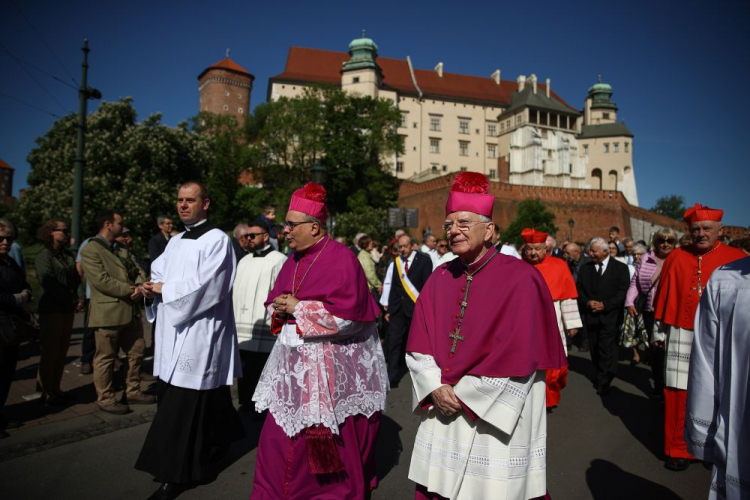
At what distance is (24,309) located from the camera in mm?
5391

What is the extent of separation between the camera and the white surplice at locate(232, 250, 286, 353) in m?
5.84

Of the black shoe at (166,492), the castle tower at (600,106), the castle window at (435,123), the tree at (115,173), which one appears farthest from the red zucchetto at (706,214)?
the castle tower at (600,106)

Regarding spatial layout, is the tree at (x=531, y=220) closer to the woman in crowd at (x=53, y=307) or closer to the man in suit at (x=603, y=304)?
the man in suit at (x=603, y=304)

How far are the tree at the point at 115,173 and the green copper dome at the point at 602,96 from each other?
66066 mm

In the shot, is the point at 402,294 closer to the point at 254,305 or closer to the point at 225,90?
the point at 254,305

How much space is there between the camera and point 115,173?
3069 cm

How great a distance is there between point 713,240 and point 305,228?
395 centimetres

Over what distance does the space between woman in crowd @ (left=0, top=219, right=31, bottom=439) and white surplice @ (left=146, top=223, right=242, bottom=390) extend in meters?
2.14

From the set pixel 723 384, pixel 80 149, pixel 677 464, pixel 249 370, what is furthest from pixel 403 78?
pixel 723 384

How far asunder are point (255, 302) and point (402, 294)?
9.18 ft

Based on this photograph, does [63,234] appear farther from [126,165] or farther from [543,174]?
[543,174]

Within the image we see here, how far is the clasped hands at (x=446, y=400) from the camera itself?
2641 millimetres

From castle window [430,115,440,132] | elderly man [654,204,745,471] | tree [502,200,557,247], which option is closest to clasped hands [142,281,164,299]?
elderly man [654,204,745,471]

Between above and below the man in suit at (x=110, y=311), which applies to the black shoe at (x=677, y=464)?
below
